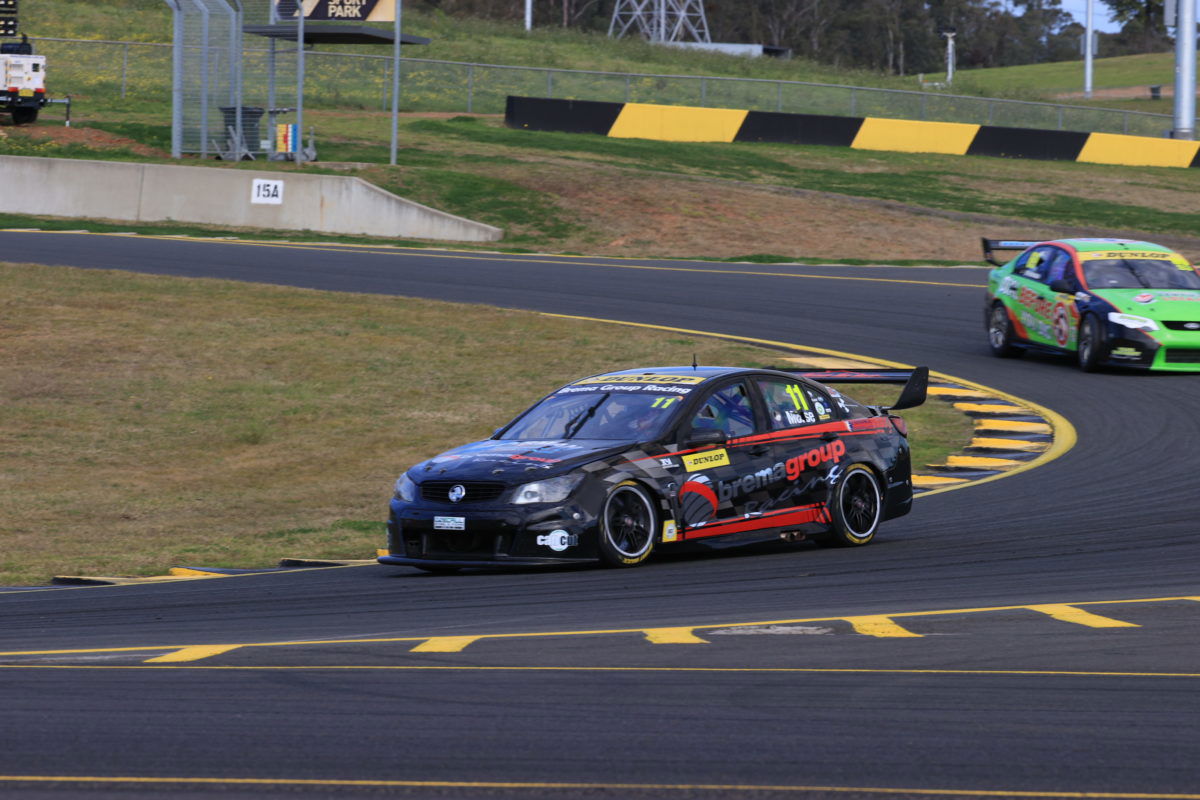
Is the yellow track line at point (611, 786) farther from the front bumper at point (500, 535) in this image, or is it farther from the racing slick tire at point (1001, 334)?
the racing slick tire at point (1001, 334)

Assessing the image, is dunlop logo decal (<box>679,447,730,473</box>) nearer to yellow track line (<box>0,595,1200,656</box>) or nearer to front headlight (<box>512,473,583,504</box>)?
front headlight (<box>512,473,583,504</box>)

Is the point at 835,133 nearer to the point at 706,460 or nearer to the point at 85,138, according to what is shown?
the point at 85,138

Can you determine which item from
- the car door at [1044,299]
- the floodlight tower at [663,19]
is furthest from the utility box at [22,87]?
the floodlight tower at [663,19]

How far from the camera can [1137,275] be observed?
2078 centimetres

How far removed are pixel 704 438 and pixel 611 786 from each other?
19.4ft

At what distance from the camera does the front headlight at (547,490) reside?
416 inches

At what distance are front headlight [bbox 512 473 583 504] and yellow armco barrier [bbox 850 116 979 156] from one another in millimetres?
37740

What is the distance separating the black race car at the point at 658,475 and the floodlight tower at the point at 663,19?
92801 millimetres

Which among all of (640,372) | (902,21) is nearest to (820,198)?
(640,372)

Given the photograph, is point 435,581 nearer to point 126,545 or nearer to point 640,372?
point 640,372

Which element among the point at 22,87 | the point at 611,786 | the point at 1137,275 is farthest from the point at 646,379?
the point at 22,87

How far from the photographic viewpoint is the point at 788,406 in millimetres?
11977

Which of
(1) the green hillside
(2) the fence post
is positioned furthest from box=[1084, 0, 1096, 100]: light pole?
(2) the fence post

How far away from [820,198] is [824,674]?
30.8 meters
